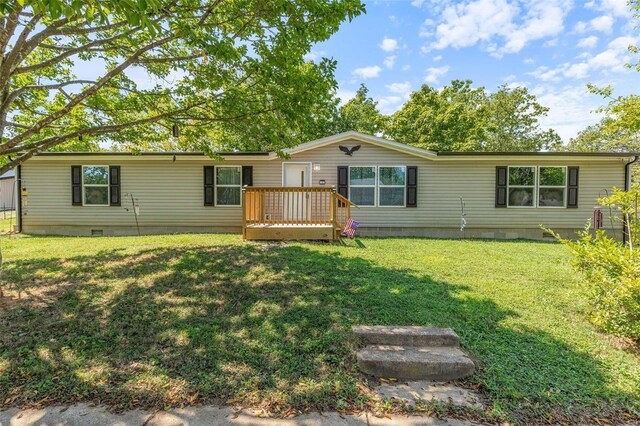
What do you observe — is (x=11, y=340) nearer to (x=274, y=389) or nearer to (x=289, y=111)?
(x=274, y=389)

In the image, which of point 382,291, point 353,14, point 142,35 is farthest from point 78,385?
point 142,35

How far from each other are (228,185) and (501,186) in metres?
8.81

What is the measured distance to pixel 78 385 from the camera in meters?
2.29

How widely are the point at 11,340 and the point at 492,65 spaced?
51.7ft

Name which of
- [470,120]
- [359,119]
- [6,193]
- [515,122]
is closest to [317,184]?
[359,119]

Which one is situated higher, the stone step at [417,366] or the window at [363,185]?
the window at [363,185]

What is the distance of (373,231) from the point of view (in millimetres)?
9555

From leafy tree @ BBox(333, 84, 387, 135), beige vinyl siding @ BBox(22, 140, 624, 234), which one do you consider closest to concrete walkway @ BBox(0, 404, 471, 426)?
beige vinyl siding @ BBox(22, 140, 624, 234)

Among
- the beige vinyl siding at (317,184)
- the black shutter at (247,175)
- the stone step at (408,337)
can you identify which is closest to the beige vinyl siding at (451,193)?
the beige vinyl siding at (317,184)

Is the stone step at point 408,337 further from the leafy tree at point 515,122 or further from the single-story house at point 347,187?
the leafy tree at point 515,122

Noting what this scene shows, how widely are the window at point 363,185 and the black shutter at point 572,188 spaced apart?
603 centimetres

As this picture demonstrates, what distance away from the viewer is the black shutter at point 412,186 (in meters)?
9.40

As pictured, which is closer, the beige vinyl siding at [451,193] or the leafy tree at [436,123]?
the beige vinyl siding at [451,193]

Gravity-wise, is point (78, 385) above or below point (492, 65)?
below
